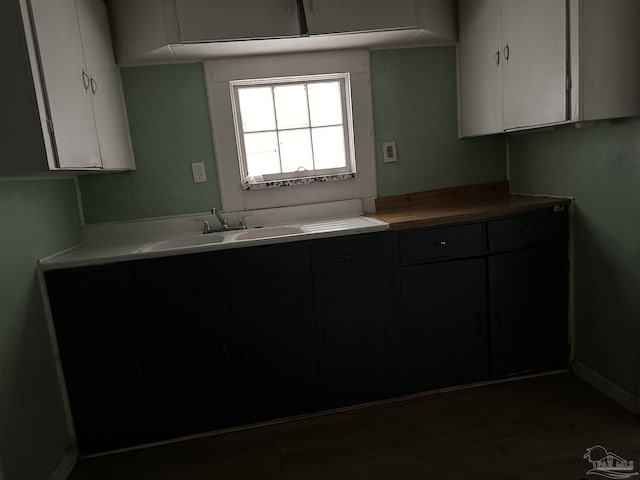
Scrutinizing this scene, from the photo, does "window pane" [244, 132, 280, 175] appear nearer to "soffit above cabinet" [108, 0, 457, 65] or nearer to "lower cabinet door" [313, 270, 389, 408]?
"soffit above cabinet" [108, 0, 457, 65]

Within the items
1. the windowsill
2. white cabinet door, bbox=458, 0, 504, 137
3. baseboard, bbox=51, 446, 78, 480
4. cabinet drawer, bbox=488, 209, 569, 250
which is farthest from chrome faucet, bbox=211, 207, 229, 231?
white cabinet door, bbox=458, 0, 504, 137

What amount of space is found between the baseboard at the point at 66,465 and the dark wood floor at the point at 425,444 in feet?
0.11

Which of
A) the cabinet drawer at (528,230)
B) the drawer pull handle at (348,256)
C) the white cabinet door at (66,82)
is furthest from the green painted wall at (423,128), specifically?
the white cabinet door at (66,82)

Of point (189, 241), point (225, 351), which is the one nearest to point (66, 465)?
point (225, 351)

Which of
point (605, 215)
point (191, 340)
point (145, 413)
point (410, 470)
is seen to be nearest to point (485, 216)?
A: point (605, 215)

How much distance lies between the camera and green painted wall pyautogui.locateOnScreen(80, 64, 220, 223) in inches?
92.0

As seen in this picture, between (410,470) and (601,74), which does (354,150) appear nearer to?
(601,74)

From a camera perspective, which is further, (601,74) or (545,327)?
(545,327)

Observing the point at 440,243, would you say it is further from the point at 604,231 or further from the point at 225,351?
the point at 225,351

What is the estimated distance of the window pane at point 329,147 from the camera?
2.57 metres

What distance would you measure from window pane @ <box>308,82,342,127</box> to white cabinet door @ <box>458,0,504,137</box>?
2.44ft

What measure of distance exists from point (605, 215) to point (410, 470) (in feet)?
4.81

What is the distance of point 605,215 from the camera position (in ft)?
6.63

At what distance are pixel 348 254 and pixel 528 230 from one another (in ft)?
3.11
